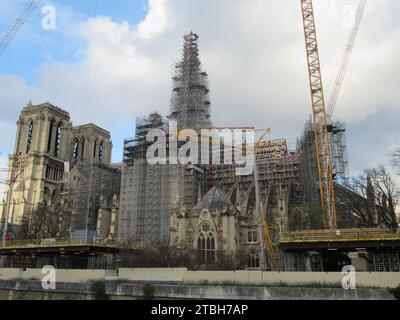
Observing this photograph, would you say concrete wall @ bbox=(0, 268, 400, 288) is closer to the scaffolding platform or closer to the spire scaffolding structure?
the scaffolding platform

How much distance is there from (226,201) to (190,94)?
101 feet

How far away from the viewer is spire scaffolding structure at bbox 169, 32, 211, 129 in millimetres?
81438

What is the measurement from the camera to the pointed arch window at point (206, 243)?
178 feet

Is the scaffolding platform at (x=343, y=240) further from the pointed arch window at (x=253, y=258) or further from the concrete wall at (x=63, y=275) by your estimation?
the pointed arch window at (x=253, y=258)

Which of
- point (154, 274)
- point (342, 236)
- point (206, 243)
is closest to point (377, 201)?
point (342, 236)

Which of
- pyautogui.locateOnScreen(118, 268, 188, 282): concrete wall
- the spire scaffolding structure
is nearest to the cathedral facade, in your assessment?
the spire scaffolding structure

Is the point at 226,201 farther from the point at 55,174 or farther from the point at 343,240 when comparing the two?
the point at 55,174

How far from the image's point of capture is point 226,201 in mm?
59750
